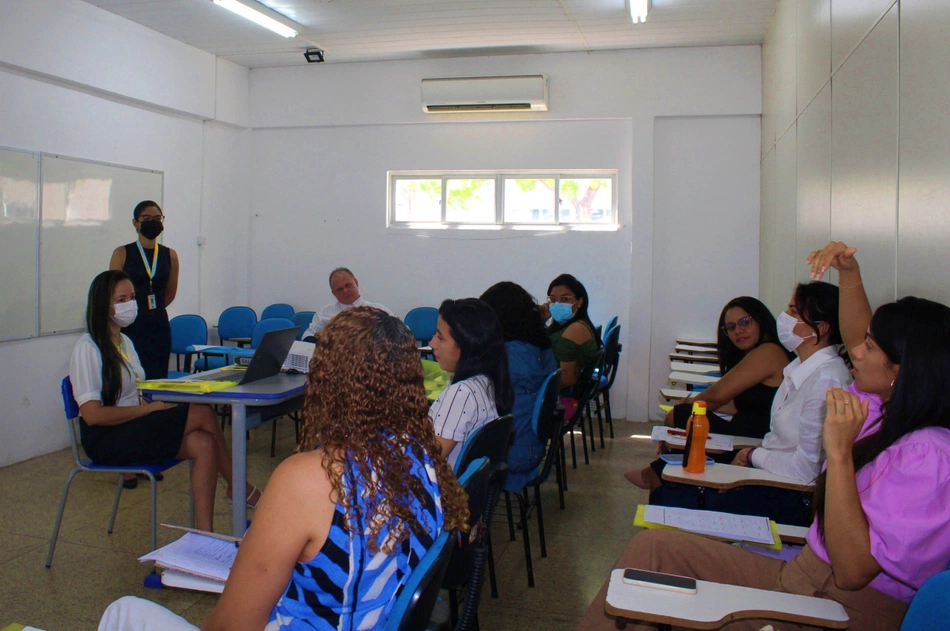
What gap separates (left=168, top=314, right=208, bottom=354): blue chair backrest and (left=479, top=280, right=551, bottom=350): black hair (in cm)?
352

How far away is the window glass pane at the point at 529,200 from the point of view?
670cm

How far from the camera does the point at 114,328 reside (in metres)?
3.24

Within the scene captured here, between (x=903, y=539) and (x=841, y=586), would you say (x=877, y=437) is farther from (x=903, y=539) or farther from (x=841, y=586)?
(x=841, y=586)

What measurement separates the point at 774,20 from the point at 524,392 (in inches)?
154

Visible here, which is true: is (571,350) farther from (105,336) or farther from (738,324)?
(105,336)

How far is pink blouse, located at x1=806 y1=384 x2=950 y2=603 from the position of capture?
4.98 feet

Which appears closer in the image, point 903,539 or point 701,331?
point 903,539

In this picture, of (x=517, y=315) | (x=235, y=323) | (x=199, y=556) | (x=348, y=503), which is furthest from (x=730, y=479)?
(x=235, y=323)

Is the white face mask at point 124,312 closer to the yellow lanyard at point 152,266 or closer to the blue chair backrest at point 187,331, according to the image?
the yellow lanyard at point 152,266

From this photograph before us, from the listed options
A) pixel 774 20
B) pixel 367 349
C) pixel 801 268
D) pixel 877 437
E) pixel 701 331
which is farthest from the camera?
pixel 701 331

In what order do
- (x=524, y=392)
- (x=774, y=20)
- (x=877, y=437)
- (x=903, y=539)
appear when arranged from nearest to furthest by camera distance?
(x=903, y=539), (x=877, y=437), (x=524, y=392), (x=774, y=20)

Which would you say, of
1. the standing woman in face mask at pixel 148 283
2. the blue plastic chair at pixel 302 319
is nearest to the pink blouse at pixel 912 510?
the standing woman in face mask at pixel 148 283

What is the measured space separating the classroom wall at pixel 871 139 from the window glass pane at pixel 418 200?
3.16m

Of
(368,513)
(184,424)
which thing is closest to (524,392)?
(184,424)
